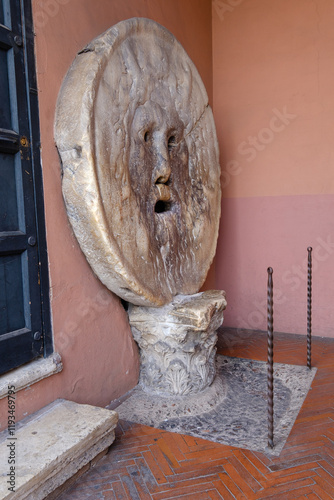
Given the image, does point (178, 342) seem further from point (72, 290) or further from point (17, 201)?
point (17, 201)

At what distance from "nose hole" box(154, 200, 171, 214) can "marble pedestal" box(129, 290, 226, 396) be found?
697 millimetres

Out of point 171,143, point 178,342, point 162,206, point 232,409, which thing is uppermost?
point 171,143

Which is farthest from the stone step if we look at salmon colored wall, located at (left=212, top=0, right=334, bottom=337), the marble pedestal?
salmon colored wall, located at (left=212, top=0, right=334, bottom=337)

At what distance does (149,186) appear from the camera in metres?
2.80

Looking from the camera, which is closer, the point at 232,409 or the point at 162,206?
the point at 232,409

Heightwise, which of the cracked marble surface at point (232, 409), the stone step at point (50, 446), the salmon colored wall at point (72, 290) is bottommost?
the cracked marble surface at point (232, 409)

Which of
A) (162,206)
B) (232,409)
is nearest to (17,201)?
(162,206)

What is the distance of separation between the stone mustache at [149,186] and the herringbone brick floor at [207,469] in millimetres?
602

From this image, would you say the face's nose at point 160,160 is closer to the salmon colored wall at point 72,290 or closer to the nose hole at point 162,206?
the nose hole at point 162,206

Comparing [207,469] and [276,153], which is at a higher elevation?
[276,153]

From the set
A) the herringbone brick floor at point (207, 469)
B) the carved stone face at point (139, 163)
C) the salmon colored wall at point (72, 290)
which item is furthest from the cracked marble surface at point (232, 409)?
the carved stone face at point (139, 163)

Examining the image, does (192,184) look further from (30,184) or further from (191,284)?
(30,184)

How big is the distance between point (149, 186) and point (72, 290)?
90cm

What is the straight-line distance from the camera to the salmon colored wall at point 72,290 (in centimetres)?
221
